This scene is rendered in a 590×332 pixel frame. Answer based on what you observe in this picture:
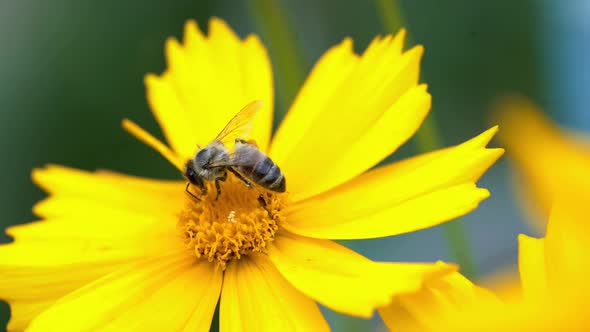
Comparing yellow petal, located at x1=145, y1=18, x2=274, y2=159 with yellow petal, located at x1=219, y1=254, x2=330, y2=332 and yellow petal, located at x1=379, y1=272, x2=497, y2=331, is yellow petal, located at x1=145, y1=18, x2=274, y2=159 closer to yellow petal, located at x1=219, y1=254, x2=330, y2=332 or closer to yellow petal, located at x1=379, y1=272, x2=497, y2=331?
yellow petal, located at x1=219, y1=254, x2=330, y2=332

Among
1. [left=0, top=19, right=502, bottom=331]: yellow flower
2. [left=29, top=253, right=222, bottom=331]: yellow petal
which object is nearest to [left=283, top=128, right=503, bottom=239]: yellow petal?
[left=0, top=19, right=502, bottom=331]: yellow flower

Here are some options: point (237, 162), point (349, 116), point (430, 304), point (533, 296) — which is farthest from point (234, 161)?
point (533, 296)

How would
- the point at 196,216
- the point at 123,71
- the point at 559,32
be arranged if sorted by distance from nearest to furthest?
1. the point at 196,216
2. the point at 559,32
3. the point at 123,71

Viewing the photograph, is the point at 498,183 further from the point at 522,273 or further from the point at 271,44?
the point at 522,273

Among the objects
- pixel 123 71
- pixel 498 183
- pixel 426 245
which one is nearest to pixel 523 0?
pixel 498 183

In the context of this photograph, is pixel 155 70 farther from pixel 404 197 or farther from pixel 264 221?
pixel 404 197

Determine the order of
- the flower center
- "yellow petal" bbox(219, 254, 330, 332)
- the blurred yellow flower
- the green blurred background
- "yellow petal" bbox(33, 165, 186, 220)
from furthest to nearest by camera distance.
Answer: the green blurred background, "yellow petal" bbox(33, 165, 186, 220), the flower center, "yellow petal" bbox(219, 254, 330, 332), the blurred yellow flower
